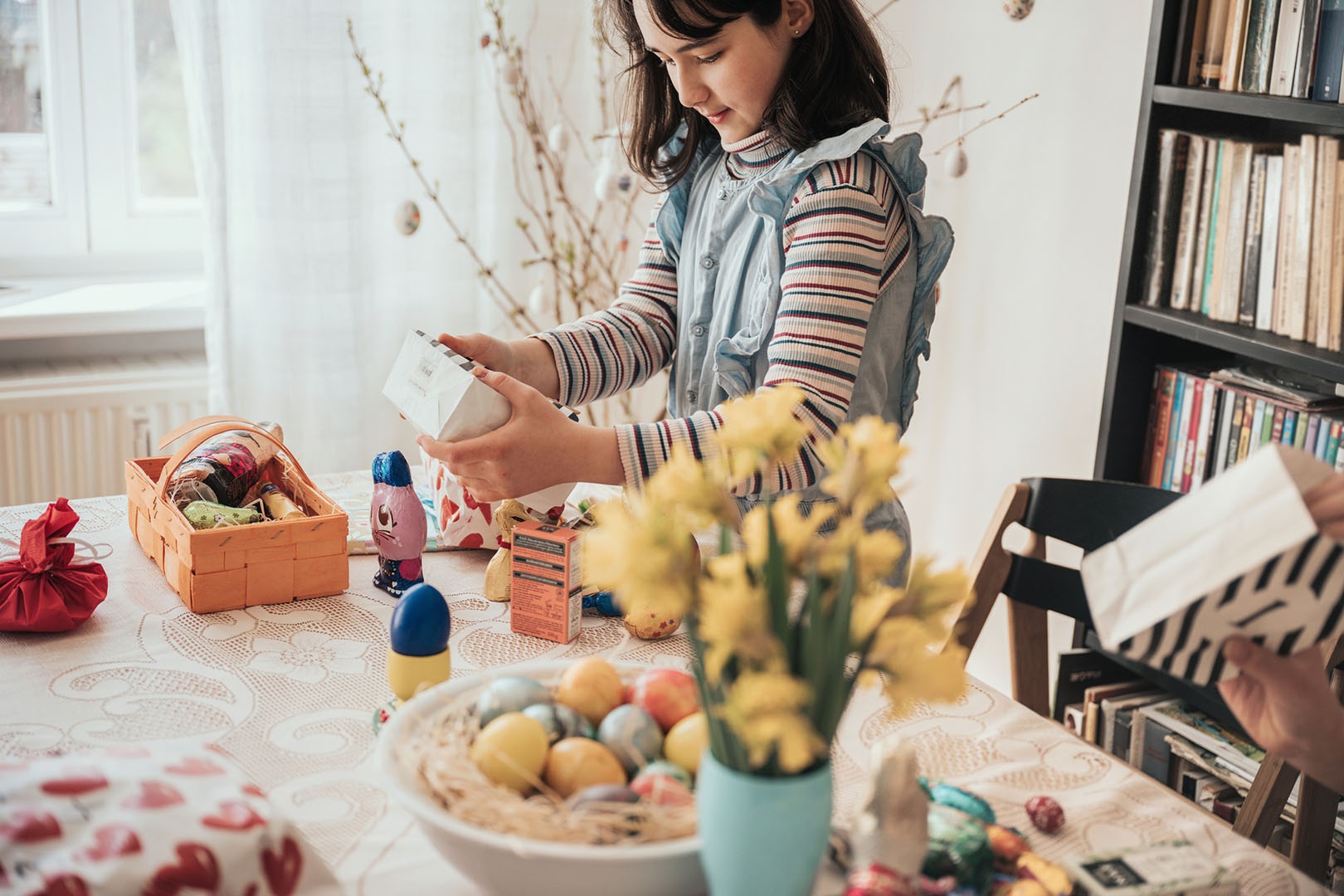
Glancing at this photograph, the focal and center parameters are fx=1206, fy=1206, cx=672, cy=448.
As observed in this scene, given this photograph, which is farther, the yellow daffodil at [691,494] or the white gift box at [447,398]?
the white gift box at [447,398]

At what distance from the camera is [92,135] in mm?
2383

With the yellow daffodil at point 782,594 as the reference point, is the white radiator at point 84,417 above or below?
below

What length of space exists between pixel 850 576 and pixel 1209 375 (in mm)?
1295

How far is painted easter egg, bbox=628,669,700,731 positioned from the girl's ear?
736 mm

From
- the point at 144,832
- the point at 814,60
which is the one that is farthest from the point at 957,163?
the point at 144,832

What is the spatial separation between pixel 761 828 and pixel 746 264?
805mm

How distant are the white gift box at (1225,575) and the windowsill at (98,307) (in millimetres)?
2051

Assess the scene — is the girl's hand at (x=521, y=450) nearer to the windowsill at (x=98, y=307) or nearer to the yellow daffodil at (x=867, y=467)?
the yellow daffodil at (x=867, y=467)

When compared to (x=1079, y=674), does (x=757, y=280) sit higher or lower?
higher

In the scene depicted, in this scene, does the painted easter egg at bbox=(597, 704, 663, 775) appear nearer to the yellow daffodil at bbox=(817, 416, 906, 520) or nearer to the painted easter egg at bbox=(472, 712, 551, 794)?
the painted easter egg at bbox=(472, 712, 551, 794)

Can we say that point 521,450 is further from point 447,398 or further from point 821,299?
point 821,299

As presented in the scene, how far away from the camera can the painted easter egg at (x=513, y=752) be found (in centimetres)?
72

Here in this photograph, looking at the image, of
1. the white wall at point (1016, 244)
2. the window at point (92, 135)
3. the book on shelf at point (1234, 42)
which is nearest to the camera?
the book on shelf at point (1234, 42)

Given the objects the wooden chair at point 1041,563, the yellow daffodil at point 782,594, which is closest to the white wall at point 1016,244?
the wooden chair at point 1041,563
